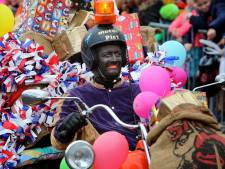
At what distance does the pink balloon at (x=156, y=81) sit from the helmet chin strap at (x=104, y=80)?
55cm

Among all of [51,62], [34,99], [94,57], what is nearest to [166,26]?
[51,62]

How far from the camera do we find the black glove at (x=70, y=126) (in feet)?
14.6

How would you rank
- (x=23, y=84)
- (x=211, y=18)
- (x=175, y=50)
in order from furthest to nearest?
1. (x=211, y=18)
2. (x=175, y=50)
3. (x=23, y=84)

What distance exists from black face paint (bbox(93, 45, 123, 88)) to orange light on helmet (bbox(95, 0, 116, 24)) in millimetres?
190

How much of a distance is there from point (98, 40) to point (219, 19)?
15.3 feet

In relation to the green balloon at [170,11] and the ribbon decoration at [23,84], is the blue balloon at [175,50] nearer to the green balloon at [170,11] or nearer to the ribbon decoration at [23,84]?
the ribbon decoration at [23,84]

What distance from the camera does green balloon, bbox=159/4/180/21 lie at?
10984 mm

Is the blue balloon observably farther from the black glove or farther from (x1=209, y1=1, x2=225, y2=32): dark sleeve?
(x1=209, y1=1, x2=225, y2=32): dark sleeve

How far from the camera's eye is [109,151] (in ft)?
13.1

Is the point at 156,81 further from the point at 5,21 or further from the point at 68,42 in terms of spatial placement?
the point at 5,21

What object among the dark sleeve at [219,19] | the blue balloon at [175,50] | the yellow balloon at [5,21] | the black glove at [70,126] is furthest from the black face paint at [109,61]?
the dark sleeve at [219,19]

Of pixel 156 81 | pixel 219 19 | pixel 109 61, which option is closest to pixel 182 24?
pixel 219 19

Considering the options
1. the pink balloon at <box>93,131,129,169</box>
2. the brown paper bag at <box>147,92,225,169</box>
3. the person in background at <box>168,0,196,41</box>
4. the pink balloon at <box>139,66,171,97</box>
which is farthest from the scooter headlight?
the person in background at <box>168,0,196,41</box>

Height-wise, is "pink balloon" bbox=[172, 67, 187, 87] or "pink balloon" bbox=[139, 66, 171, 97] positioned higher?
"pink balloon" bbox=[139, 66, 171, 97]
